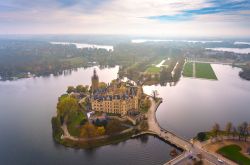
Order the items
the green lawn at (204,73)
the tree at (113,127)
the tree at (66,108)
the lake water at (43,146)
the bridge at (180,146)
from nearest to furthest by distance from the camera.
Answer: the bridge at (180,146) → the lake water at (43,146) → the tree at (113,127) → the tree at (66,108) → the green lawn at (204,73)

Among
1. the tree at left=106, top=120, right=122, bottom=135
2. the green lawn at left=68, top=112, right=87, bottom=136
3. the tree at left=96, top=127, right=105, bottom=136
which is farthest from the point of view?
the green lawn at left=68, top=112, right=87, bottom=136

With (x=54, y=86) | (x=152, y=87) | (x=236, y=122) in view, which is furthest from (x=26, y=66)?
(x=236, y=122)

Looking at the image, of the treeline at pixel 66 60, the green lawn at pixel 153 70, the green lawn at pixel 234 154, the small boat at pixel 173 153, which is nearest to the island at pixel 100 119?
the small boat at pixel 173 153

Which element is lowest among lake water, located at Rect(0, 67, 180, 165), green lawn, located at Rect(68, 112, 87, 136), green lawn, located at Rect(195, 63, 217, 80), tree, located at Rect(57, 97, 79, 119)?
lake water, located at Rect(0, 67, 180, 165)

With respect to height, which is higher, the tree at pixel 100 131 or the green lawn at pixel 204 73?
the green lawn at pixel 204 73

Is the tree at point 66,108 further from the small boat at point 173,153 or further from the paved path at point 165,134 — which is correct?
the small boat at point 173,153

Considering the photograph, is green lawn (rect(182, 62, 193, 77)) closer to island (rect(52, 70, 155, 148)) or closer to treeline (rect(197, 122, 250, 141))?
island (rect(52, 70, 155, 148))

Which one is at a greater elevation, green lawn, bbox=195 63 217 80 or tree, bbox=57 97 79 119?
green lawn, bbox=195 63 217 80

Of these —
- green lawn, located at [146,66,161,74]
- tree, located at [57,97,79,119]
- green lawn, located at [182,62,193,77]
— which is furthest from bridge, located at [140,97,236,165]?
green lawn, located at [146,66,161,74]
